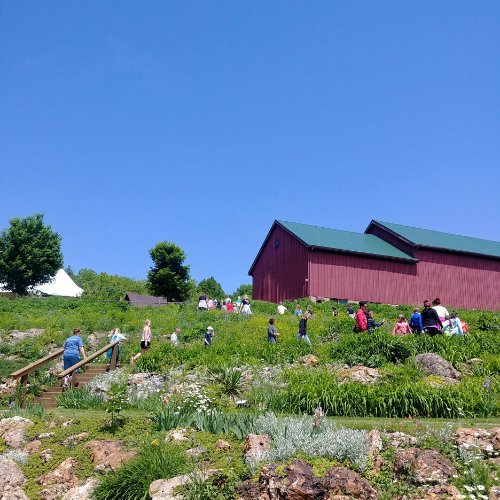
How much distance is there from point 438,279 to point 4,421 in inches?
1311

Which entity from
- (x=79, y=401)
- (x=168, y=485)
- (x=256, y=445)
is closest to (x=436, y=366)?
(x=256, y=445)

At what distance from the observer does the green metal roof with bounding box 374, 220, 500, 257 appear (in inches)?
1481

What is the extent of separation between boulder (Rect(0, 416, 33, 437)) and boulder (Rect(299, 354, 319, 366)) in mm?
7076

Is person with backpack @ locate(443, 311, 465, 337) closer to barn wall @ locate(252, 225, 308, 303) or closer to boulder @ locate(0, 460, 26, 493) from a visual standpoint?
boulder @ locate(0, 460, 26, 493)

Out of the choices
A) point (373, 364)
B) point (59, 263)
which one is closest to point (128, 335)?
point (373, 364)

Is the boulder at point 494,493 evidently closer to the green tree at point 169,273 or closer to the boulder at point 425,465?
the boulder at point 425,465

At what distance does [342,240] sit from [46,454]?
3031cm

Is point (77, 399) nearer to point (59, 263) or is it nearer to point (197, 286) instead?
point (59, 263)

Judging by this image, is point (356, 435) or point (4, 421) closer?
point (356, 435)

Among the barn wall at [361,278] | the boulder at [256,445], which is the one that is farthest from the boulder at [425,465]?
the barn wall at [361,278]

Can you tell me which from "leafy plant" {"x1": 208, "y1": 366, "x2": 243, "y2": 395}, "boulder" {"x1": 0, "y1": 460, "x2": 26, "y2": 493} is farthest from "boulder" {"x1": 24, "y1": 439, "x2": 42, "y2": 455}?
"leafy plant" {"x1": 208, "y1": 366, "x2": 243, "y2": 395}

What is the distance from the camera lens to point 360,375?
1095cm

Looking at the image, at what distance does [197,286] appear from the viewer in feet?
317

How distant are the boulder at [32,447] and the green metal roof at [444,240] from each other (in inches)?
1266
